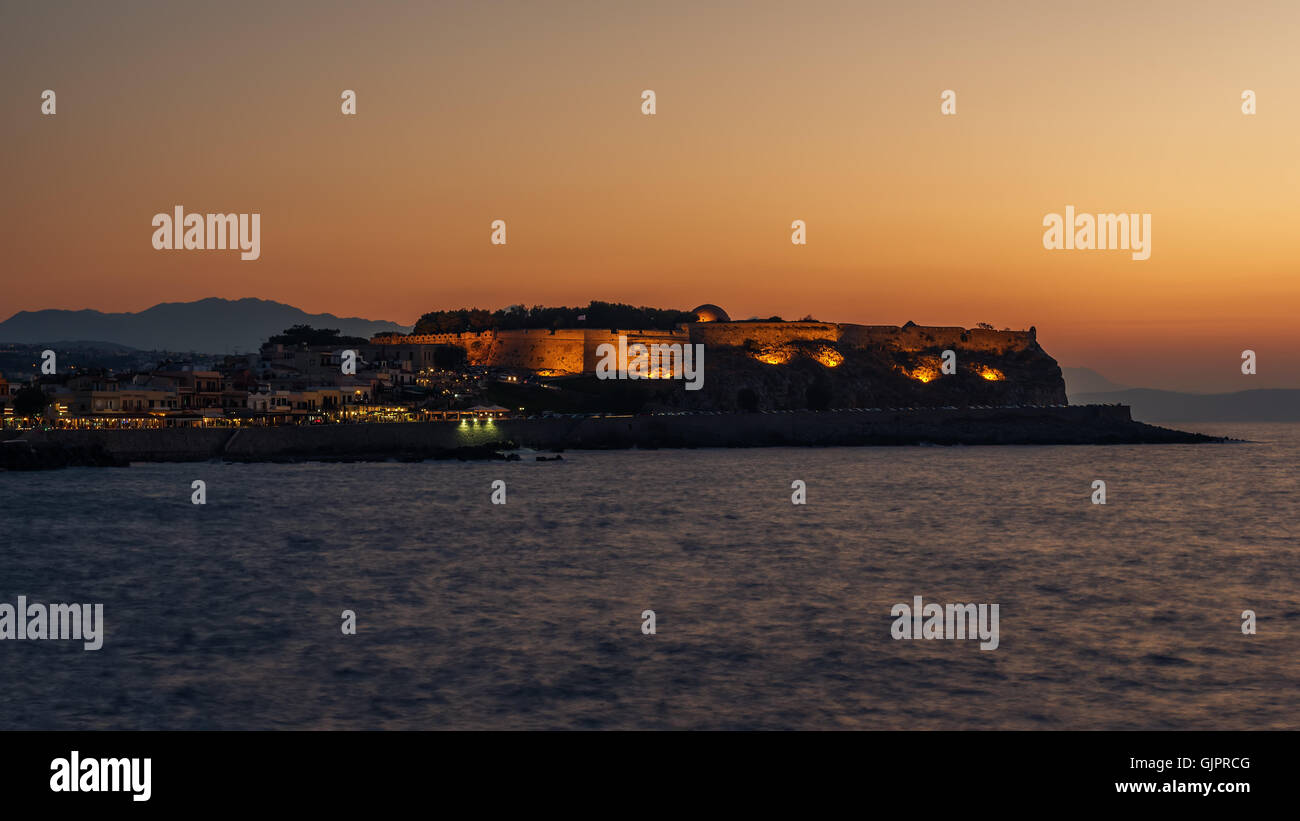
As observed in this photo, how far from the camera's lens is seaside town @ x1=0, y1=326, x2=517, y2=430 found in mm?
82562

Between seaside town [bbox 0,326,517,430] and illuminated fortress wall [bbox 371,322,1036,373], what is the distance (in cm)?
1157

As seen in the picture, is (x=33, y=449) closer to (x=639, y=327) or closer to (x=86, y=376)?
(x=86, y=376)

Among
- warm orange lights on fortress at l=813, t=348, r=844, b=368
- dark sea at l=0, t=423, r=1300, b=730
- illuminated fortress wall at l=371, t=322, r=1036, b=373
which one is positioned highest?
illuminated fortress wall at l=371, t=322, r=1036, b=373

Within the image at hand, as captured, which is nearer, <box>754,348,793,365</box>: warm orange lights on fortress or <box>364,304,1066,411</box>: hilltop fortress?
<box>364,304,1066,411</box>: hilltop fortress

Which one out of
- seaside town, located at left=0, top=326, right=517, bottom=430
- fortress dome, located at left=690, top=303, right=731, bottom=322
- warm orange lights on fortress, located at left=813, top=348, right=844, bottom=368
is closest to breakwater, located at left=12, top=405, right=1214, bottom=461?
seaside town, located at left=0, top=326, right=517, bottom=430

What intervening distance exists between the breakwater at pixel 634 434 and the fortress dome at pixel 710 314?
55.3 metres

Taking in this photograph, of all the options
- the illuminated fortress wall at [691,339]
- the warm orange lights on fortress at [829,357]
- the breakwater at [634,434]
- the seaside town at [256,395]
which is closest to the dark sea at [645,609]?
the breakwater at [634,434]

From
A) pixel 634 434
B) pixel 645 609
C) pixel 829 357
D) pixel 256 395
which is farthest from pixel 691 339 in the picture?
pixel 645 609

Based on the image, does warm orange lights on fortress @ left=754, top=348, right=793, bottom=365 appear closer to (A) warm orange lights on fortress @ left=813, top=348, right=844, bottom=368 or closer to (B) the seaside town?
(A) warm orange lights on fortress @ left=813, top=348, right=844, bottom=368

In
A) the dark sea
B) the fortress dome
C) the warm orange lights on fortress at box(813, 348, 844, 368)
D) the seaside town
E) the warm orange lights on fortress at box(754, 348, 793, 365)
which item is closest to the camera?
the dark sea

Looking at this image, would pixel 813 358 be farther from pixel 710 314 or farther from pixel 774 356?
pixel 710 314

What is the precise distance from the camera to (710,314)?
16488 centimetres

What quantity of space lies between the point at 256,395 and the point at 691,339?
2455 inches

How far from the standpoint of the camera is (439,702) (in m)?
14.3
